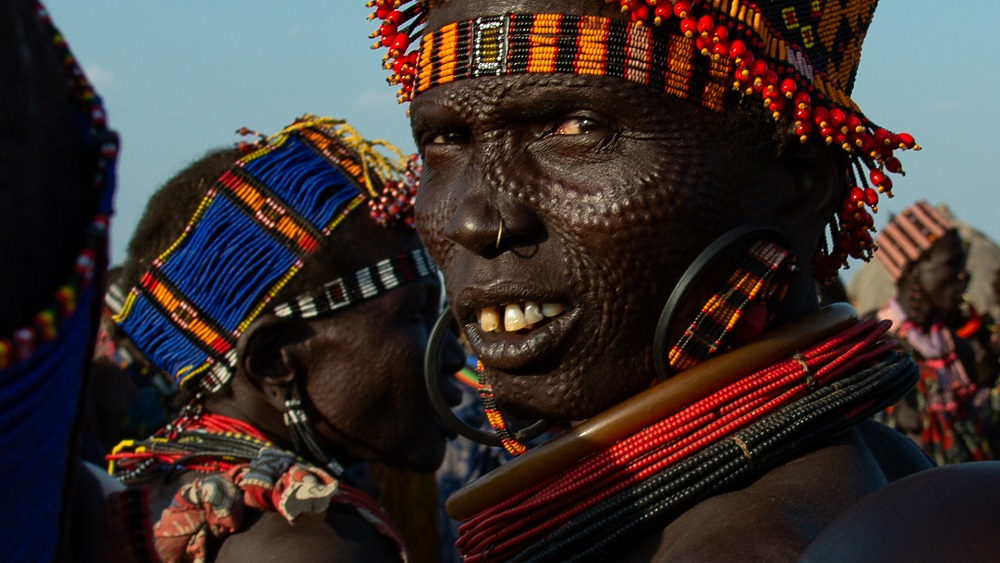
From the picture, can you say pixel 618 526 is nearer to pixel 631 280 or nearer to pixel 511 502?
pixel 511 502

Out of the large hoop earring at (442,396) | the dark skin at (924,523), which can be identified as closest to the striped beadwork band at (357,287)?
the large hoop earring at (442,396)

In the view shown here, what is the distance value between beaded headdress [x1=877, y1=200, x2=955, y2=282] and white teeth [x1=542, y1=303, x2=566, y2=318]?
9865mm

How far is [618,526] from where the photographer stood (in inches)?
88.0

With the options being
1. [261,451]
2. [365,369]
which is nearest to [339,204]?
[365,369]

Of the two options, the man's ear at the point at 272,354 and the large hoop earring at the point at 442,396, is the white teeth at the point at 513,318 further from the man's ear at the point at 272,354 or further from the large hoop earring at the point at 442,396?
the man's ear at the point at 272,354

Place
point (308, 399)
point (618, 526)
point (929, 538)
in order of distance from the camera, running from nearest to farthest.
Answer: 1. point (929, 538)
2. point (618, 526)
3. point (308, 399)

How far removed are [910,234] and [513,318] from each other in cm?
1023

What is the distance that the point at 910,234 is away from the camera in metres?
11.8

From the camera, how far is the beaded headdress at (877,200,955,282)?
11602 mm

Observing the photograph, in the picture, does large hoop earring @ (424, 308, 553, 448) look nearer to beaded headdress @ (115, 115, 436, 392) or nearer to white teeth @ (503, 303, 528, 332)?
white teeth @ (503, 303, 528, 332)

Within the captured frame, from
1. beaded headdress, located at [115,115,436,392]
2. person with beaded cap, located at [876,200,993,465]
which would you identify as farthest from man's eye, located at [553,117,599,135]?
person with beaded cap, located at [876,200,993,465]

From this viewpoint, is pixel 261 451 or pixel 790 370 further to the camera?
pixel 261 451

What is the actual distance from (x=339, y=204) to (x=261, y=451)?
2.98ft

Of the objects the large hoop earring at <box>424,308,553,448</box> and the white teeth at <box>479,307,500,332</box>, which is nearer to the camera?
the white teeth at <box>479,307,500,332</box>
